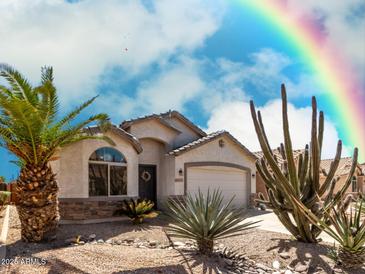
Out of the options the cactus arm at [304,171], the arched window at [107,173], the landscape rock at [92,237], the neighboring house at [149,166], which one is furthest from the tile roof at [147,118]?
the cactus arm at [304,171]

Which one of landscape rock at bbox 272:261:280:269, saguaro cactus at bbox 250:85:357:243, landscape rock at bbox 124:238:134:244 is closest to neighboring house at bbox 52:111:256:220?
landscape rock at bbox 124:238:134:244

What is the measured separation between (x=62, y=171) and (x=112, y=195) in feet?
8.42

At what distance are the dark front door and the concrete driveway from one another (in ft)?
18.2

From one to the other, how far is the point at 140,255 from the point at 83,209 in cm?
636

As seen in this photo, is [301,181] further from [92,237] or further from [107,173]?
[107,173]

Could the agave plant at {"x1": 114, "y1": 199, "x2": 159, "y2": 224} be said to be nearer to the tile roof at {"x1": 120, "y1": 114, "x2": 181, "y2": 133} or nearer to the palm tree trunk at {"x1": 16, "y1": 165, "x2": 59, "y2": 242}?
the palm tree trunk at {"x1": 16, "y1": 165, "x2": 59, "y2": 242}

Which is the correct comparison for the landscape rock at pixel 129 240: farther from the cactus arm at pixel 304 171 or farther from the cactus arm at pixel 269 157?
the cactus arm at pixel 304 171

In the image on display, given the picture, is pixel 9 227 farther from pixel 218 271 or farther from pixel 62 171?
pixel 218 271

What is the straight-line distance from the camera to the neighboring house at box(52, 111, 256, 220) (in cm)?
1449

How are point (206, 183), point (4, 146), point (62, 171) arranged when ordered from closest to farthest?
point (4, 146)
point (62, 171)
point (206, 183)

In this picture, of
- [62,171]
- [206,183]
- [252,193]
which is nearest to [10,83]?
[62,171]

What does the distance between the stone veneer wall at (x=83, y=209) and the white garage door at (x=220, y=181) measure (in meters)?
5.42

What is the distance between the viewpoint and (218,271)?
812 centimetres

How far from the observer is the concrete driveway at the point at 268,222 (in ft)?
42.1
